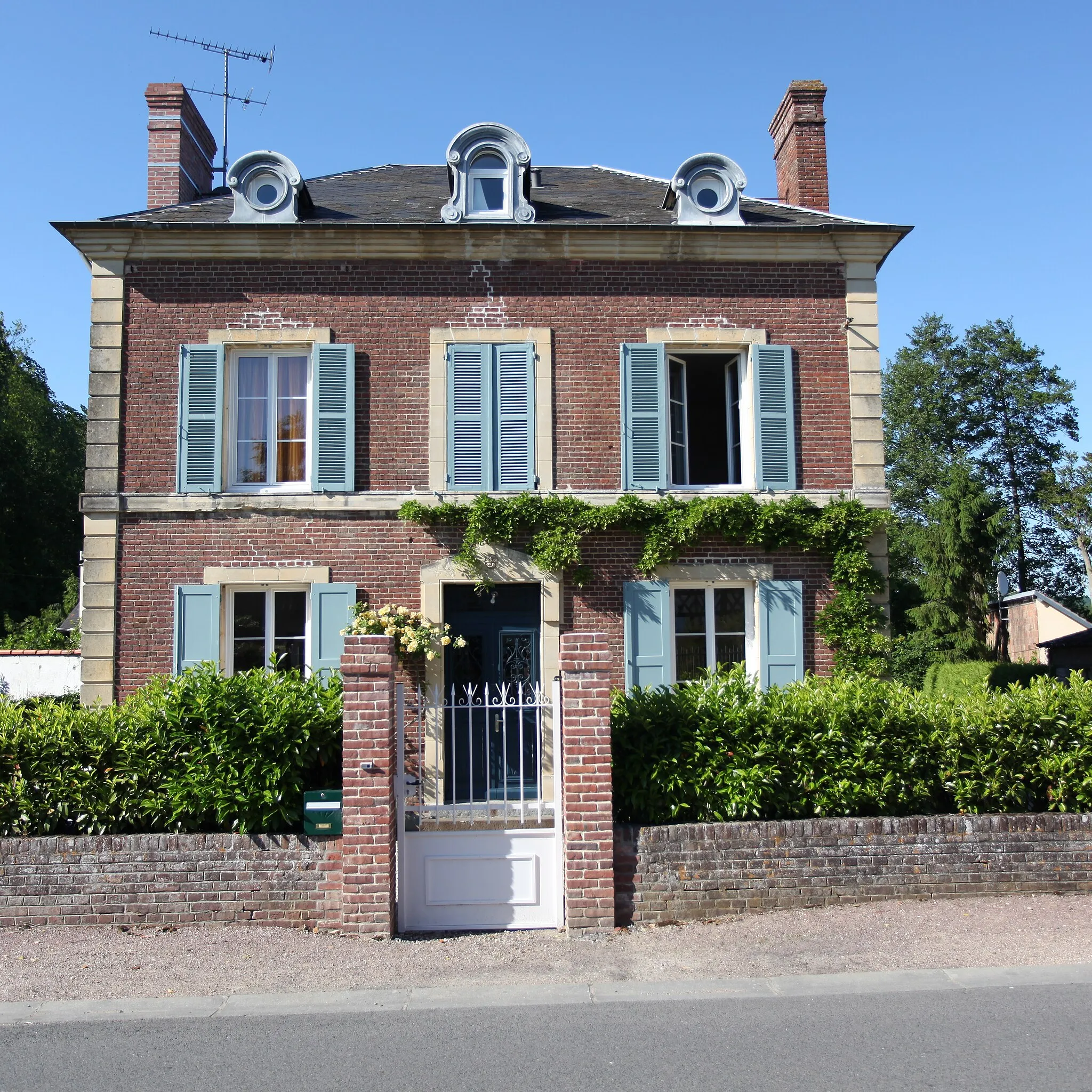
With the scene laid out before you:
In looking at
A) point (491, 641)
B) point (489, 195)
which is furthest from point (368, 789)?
point (489, 195)

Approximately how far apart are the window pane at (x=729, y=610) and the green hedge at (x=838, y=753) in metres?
3.29

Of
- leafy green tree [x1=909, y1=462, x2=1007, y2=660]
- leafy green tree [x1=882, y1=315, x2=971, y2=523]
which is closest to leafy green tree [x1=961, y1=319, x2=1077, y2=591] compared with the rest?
leafy green tree [x1=882, y1=315, x2=971, y2=523]

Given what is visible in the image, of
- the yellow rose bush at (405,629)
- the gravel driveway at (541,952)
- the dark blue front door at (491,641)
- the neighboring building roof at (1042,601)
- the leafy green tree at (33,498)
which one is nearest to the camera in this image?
the gravel driveway at (541,952)

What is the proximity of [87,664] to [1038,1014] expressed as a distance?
374 inches

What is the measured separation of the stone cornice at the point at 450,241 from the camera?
1128 cm

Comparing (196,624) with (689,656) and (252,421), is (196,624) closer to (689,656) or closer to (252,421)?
(252,421)

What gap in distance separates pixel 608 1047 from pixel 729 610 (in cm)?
687

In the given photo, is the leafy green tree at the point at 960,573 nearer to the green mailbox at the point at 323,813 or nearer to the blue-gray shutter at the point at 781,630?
the blue-gray shutter at the point at 781,630

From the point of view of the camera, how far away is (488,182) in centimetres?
1167

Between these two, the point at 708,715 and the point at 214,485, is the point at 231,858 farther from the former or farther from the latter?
the point at 214,485

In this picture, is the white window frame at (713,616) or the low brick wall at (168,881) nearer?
the low brick wall at (168,881)

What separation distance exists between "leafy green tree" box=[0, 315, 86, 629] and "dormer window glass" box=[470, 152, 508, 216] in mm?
26029

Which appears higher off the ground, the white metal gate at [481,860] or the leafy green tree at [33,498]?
the leafy green tree at [33,498]

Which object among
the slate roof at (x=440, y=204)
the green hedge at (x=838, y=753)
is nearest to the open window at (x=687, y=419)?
the slate roof at (x=440, y=204)
